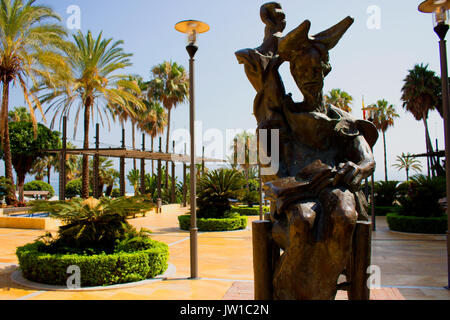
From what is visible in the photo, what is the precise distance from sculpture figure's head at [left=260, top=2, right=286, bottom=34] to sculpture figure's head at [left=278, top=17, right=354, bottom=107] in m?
0.58

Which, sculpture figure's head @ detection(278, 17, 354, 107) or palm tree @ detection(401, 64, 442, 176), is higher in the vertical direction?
palm tree @ detection(401, 64, 442, 176)

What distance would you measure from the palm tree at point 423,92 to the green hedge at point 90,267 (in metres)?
33.0

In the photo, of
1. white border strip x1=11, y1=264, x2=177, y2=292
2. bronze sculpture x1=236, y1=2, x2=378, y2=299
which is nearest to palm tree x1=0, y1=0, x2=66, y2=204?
white border strip x1=11, y1=264, x2=177, y2=292

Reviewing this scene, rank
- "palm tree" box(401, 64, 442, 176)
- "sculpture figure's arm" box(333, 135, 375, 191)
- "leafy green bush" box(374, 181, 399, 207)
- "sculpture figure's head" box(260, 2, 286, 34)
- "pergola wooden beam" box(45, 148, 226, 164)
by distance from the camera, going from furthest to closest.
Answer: "palm tree" box(401, 64, 442, 176) < "leafy green bush" box(374, 181, 399, 207) < "pergola wooden beam" box(45, 148, 226, 164) < "sculpture figure's head" box(260, 2, 286, 34) < "sculpture figure's arm" box(333, 135, 375, 191)

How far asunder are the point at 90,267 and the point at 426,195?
1287cm

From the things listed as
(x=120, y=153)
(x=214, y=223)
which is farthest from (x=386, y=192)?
(x=120, y=153)

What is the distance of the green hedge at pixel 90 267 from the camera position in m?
6.29

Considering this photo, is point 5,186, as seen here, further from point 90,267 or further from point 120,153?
point 90,267

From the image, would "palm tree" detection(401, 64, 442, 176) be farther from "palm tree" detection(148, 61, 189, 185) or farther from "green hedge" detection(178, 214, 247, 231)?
"green hedge" detection(178, 214, 247, 231)

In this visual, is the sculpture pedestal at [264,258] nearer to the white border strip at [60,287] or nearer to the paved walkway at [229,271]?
the paved walkway at [229,271]

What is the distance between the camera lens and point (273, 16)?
153 inches

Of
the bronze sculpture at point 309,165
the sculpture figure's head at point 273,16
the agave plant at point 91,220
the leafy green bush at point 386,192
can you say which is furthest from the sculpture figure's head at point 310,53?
the leafy green bush at point 386,192

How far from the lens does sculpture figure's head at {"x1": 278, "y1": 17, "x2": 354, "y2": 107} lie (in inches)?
130

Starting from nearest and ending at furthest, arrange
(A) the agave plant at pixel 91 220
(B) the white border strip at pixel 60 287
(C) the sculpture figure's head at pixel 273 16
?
1. (C) the sculpture figure's head at pixel 273 16
2. (B) the white border strip at pixel 60 287
3. (A) the agave plant at pixel 91 220
